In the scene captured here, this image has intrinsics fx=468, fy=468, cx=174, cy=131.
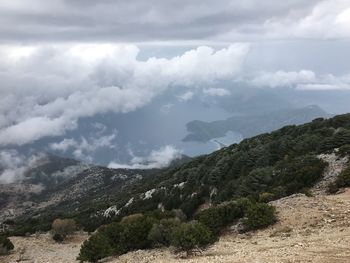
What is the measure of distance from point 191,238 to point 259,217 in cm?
515

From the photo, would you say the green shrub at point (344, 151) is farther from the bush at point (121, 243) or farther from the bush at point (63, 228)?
the bush at point (63, 228)

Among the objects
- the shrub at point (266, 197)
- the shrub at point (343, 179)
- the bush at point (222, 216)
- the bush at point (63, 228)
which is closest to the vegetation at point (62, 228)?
the bush at point (63, 228)

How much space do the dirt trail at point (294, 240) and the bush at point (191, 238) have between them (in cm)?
75

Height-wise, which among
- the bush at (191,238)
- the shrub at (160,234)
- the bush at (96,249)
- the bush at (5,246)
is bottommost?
the bush at (5,246)

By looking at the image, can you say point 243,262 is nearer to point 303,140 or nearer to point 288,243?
point 288,243

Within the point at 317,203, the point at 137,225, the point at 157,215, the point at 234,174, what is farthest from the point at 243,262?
the point at 234,174

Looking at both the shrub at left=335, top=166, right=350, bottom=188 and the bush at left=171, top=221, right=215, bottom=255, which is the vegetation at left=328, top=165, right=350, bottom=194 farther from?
the bush at left=171, top=221, right=215, bottom=255

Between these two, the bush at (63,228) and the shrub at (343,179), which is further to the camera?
the bush at (63,228)

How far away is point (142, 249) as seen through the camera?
33.9 m

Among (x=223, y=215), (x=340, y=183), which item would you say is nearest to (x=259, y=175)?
(x=340, y=183)

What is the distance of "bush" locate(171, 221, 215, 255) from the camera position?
28625 millimetres

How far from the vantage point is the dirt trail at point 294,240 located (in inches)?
870

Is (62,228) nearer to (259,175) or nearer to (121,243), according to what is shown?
(121,243)

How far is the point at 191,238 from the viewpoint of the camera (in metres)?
28.5
